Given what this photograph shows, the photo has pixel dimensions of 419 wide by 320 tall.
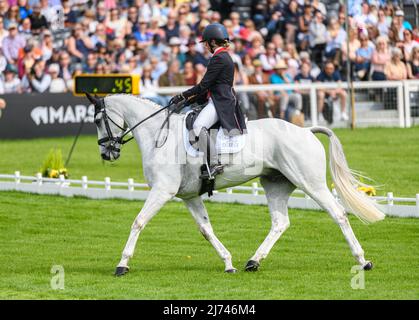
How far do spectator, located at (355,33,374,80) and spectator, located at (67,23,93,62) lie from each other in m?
7.00

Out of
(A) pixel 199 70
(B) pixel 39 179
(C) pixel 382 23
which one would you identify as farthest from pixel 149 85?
(B) pixel 39 179

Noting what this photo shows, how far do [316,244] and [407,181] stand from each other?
19.2 feet

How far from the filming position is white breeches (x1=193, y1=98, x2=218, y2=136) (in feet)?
43.2

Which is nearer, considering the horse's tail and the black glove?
the black glove

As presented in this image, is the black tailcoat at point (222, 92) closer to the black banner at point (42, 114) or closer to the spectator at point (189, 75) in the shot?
the black banner at point (42, 114)

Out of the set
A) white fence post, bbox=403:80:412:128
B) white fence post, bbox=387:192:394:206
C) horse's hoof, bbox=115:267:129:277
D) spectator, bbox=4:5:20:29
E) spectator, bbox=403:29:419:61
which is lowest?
white fence post, bbox=403:80:412:128

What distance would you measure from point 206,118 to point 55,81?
660 inches

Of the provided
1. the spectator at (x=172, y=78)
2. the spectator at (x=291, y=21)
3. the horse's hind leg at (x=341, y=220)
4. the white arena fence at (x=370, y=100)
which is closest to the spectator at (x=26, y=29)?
the spectator at (x=172, y=78)

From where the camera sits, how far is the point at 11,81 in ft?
95.7

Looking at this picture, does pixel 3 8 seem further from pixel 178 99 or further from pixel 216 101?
pixel 216 101

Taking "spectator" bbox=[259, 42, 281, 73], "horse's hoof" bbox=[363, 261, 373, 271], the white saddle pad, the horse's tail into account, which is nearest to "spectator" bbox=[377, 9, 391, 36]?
"spectator" bbox=[259, 42, 281, 73]

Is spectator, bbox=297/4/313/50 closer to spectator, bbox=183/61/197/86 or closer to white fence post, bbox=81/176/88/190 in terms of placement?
spectator, bbox=183/61/197/86

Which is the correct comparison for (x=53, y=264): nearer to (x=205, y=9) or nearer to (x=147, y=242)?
(x=147, y=242)

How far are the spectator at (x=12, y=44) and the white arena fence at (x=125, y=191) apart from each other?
23.7 feet
